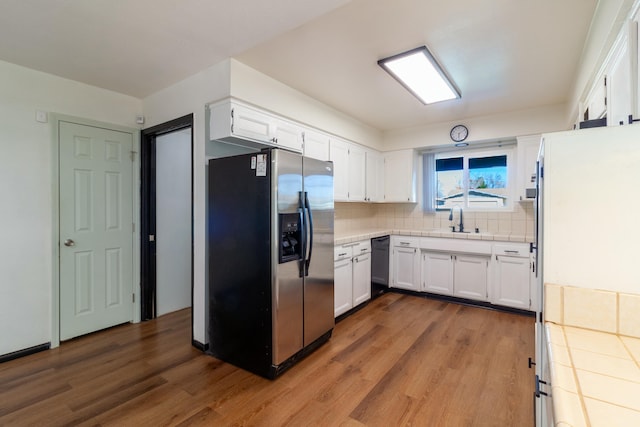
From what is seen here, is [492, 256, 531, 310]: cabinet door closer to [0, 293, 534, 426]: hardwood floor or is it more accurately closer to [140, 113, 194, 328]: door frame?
[0, 293, 534, 426]: hardwood floor

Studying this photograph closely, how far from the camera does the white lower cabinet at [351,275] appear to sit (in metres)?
3.26

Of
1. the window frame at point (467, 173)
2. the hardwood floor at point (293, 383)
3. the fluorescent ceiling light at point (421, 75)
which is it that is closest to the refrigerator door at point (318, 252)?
the hardwood floor at point (293, 383)

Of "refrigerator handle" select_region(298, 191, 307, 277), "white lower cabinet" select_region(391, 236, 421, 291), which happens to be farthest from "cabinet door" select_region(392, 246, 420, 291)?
"refrigerator handle" select_region(298, 191, 307, 277)

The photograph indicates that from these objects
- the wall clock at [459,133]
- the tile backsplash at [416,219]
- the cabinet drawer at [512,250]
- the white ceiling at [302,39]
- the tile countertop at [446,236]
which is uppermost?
the white ceiling at [302,39]

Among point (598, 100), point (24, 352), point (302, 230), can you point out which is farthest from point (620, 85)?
point (24, 352)

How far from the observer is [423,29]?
204 cm

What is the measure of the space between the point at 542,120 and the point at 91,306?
5.39 metres

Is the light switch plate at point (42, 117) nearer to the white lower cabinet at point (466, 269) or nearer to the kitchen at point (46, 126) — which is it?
the kitchen at point (46, 126)

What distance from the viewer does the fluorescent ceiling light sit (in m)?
2.36

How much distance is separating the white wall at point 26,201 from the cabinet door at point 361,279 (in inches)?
118

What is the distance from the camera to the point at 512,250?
11.7 ft

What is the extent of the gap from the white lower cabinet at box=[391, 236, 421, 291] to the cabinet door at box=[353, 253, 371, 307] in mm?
680

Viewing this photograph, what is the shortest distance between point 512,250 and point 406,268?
132 centimetres

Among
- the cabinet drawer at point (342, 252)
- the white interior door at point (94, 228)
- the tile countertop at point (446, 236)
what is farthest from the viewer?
the tile countertop at point (446, 236)
